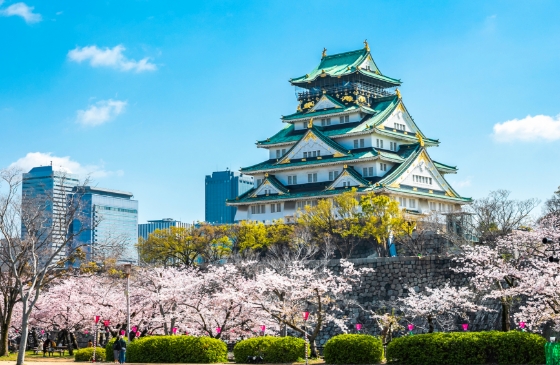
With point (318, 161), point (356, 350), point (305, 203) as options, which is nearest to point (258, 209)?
point (305, 203)

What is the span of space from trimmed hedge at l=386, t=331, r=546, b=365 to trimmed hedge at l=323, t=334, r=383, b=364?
109 centimetres

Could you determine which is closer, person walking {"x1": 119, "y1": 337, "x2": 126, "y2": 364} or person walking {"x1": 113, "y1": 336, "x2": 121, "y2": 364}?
person walking {"x1": 119, "y1": 337, "x2": 126, "y2": 364}

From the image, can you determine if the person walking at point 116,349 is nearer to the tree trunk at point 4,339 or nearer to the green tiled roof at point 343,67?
the tree trunk at point 4,339

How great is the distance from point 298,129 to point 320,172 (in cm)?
796

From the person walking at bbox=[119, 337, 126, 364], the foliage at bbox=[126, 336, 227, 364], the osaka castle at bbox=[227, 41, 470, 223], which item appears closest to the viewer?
the foliage at bbox=[126, 336, 227, 364]

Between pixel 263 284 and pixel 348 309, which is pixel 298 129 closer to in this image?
pixel 348 309

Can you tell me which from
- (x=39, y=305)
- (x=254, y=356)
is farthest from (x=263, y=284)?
(x=39, y=305)

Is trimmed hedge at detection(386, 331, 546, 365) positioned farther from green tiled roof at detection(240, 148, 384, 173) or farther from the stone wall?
green tiled roof at detection(240, 148, 384, 173)

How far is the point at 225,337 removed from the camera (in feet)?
148

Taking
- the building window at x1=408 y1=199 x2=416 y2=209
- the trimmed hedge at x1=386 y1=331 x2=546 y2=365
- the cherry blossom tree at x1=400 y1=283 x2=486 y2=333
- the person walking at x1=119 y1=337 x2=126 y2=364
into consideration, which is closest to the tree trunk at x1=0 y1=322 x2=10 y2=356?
the person walking at x1=119 y1=337 x2=126 y2=364

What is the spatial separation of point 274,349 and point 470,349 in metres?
8.47

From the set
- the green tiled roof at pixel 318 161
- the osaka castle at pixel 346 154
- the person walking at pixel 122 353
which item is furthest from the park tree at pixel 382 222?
the person walking at pixel 122 353

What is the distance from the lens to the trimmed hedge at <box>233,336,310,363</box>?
120 feet

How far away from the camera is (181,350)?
121 feet
